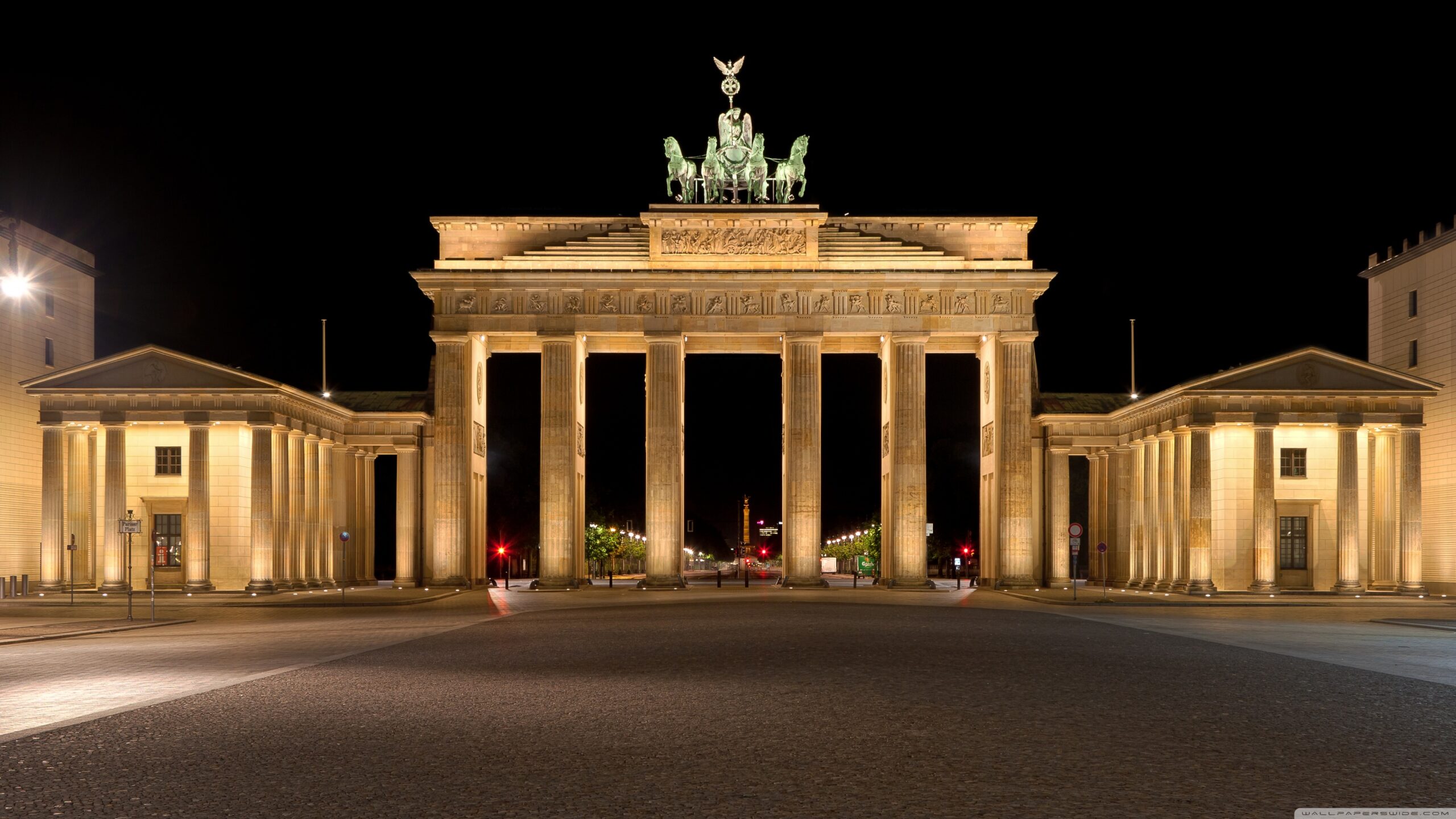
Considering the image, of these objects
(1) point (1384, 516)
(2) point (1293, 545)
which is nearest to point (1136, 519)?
(2) point (1293, 545)

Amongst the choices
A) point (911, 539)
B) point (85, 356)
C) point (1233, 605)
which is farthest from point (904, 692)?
point (85, 356)

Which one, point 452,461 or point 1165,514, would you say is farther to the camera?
point 452,461

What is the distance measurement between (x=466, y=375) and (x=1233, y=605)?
3584cm

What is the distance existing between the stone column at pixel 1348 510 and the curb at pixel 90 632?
43723 mm

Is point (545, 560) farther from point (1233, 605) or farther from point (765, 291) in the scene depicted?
point (1233, 605)

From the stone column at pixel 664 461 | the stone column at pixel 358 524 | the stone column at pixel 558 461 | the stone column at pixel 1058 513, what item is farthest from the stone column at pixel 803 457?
the stone column at pixel 358 524

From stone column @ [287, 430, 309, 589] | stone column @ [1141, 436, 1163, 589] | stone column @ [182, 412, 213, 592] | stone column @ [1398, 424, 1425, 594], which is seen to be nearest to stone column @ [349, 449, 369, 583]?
stone column @ [287, 430, 309, 589]

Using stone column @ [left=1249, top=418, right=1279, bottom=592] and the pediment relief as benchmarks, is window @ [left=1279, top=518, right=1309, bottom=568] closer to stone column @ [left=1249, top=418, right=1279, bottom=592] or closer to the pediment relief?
stone column @ [left=1249, top=418, right=1279, bottom=592]

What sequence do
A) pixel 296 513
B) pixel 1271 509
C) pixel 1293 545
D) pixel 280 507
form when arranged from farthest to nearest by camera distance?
pixel 296 513
pixel 1293 545
pixel 280 507
pixel 1271 509

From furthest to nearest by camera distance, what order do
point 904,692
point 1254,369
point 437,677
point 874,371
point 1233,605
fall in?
point 874,371 < point 1254,369 < point 1233,605 < point 437,677 < point 904,692

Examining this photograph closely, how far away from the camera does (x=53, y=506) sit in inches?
2071

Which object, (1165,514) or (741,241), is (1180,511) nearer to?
(1165,514)

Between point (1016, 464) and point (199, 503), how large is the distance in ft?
121

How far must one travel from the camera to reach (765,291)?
61.8 meters
